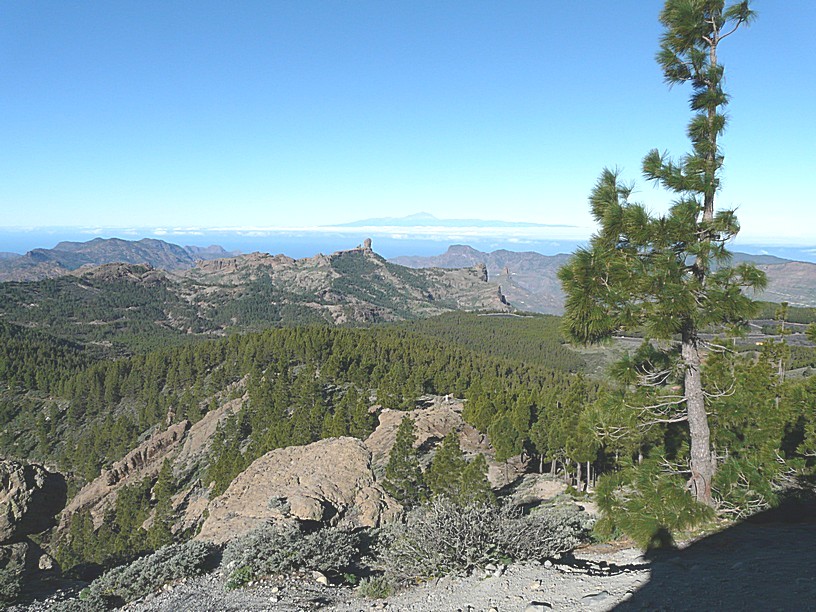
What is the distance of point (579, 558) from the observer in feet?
33.2

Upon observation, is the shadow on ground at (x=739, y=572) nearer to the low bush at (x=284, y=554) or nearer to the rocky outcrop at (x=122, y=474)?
the low bush at (x=284, y=554)

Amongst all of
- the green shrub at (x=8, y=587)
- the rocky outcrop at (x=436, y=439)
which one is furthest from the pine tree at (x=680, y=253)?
the rocky outcrop at (x=436, y=439)

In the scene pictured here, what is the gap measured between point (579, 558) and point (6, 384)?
116825mm

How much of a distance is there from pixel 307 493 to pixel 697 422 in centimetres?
1847

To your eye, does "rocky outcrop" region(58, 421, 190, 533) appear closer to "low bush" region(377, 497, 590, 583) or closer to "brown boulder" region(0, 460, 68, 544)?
"brown boulder" region(0, 460, 68, 544)

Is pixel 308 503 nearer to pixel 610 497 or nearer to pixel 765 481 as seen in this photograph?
pixel 610 497

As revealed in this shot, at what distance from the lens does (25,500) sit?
592 inches

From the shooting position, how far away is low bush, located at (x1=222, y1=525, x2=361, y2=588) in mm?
11008

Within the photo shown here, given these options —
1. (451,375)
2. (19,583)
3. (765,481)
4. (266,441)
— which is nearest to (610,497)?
(765,481)

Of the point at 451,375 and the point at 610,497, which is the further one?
the point at 451,375

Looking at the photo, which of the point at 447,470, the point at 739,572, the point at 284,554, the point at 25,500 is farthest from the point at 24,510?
the point at 447,470

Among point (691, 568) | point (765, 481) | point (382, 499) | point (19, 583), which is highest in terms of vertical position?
point (765, 481)

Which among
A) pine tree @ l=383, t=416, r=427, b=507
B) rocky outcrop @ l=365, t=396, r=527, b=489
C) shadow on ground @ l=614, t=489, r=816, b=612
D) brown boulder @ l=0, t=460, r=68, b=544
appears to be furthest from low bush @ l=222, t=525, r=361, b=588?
rocky outcrop @ l=365, t=396, r=527, b=489

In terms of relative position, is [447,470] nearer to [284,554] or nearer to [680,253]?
[284,554]
